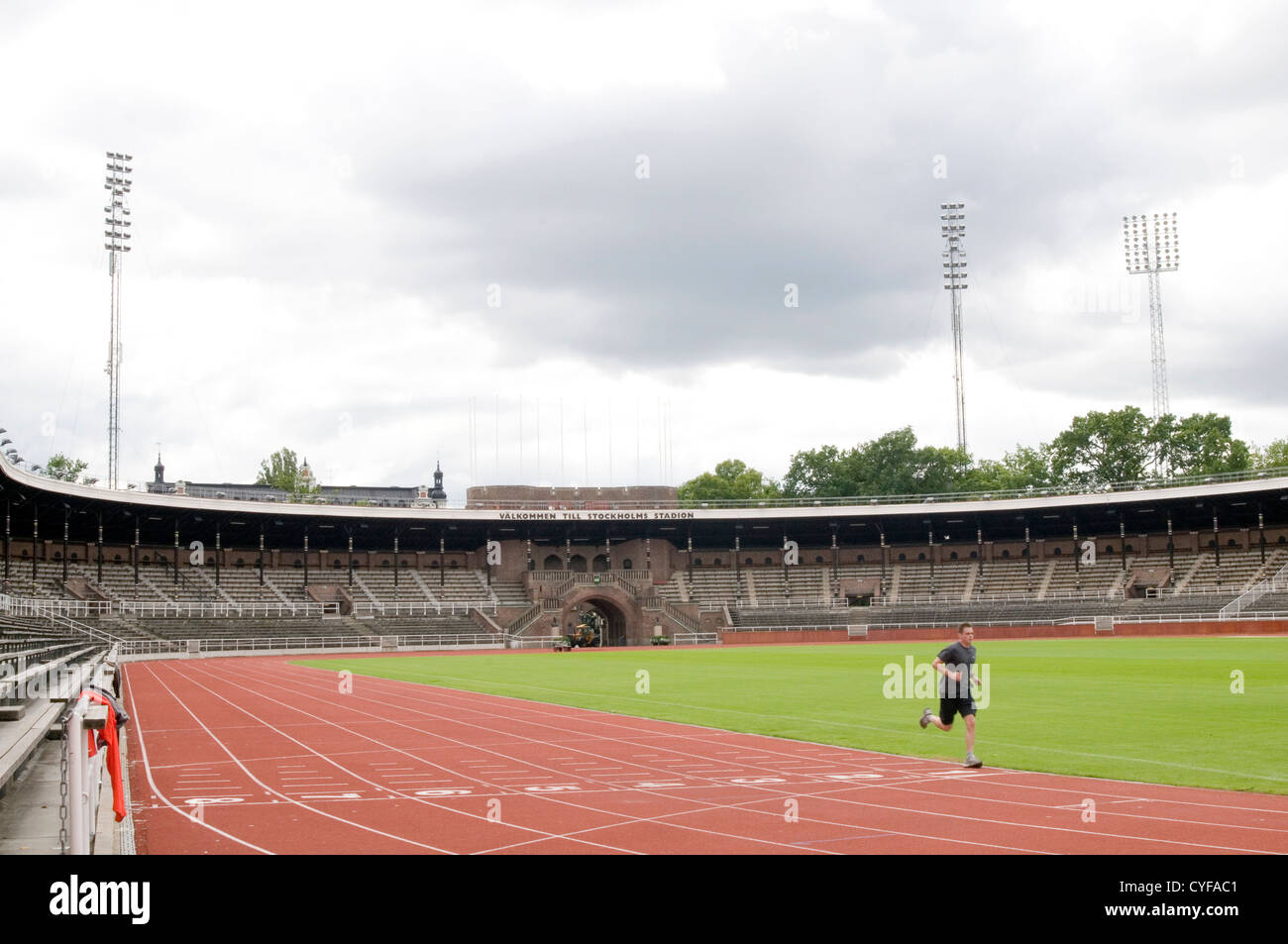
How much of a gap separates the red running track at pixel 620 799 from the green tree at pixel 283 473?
9563 cm

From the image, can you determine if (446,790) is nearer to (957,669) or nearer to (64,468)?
(957,669)

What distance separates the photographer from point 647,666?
45.1 m

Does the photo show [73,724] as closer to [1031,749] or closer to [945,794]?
[945,794]

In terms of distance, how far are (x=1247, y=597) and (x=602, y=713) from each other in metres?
55.9

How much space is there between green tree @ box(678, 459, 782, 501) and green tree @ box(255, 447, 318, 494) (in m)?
44.3

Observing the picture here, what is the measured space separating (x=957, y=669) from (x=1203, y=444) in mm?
110506

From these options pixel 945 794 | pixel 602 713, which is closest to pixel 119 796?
pixel 945 794

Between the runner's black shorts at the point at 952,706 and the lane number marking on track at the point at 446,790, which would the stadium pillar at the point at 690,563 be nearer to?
the runner's black shorts at the point at 952,706

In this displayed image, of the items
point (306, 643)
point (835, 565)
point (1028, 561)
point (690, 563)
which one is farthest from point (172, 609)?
point (1028, 561)

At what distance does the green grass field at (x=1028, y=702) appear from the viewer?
14.9 m

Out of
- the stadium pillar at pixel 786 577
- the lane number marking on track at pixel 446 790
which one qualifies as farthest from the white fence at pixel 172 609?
the lane number marking on track at pixel 446 790

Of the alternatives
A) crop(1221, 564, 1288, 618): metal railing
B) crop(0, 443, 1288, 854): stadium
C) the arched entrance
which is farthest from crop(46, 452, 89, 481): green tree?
crop(1221, 564, 1288, 618): metal railing
